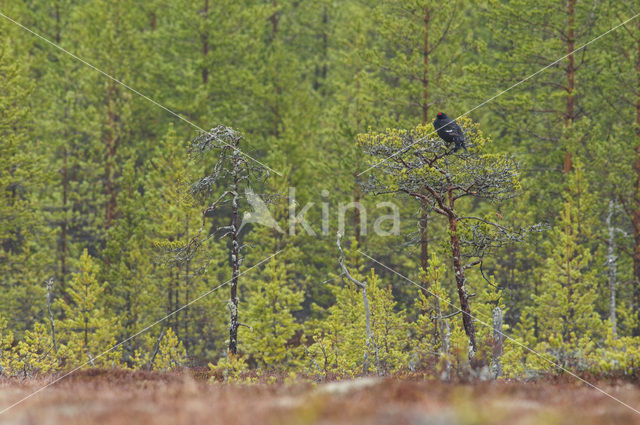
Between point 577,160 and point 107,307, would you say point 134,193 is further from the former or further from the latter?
point 577,160

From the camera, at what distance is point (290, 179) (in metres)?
27.8

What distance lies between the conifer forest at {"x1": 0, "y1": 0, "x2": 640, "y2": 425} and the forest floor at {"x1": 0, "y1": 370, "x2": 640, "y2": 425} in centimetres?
540

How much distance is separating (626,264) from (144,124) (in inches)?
989

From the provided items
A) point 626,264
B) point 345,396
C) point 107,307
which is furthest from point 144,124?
point 345,396

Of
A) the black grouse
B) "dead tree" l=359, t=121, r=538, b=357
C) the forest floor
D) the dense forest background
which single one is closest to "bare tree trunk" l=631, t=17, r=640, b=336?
the dense forest background

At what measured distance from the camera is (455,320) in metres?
17.2

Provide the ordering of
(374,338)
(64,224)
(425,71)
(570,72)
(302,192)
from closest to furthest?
1. (374,338)
2. (570,72)
3. (425,71)
4. (64,224)
5. (302,192)

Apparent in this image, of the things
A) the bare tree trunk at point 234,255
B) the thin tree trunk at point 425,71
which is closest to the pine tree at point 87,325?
the bare tree trunk at point 234,255

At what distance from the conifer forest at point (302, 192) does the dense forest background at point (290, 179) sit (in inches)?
5.4

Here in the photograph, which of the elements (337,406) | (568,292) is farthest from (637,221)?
(337,406)

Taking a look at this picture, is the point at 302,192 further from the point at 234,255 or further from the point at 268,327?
the point at 234,255

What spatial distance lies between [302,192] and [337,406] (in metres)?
22.7

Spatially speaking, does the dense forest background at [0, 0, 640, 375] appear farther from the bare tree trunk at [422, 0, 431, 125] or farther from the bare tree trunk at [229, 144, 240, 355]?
the bare tree trunk at [229, 144, 240, 355]

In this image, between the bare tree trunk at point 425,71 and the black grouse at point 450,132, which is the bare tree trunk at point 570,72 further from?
the black grouse at point 450,132
